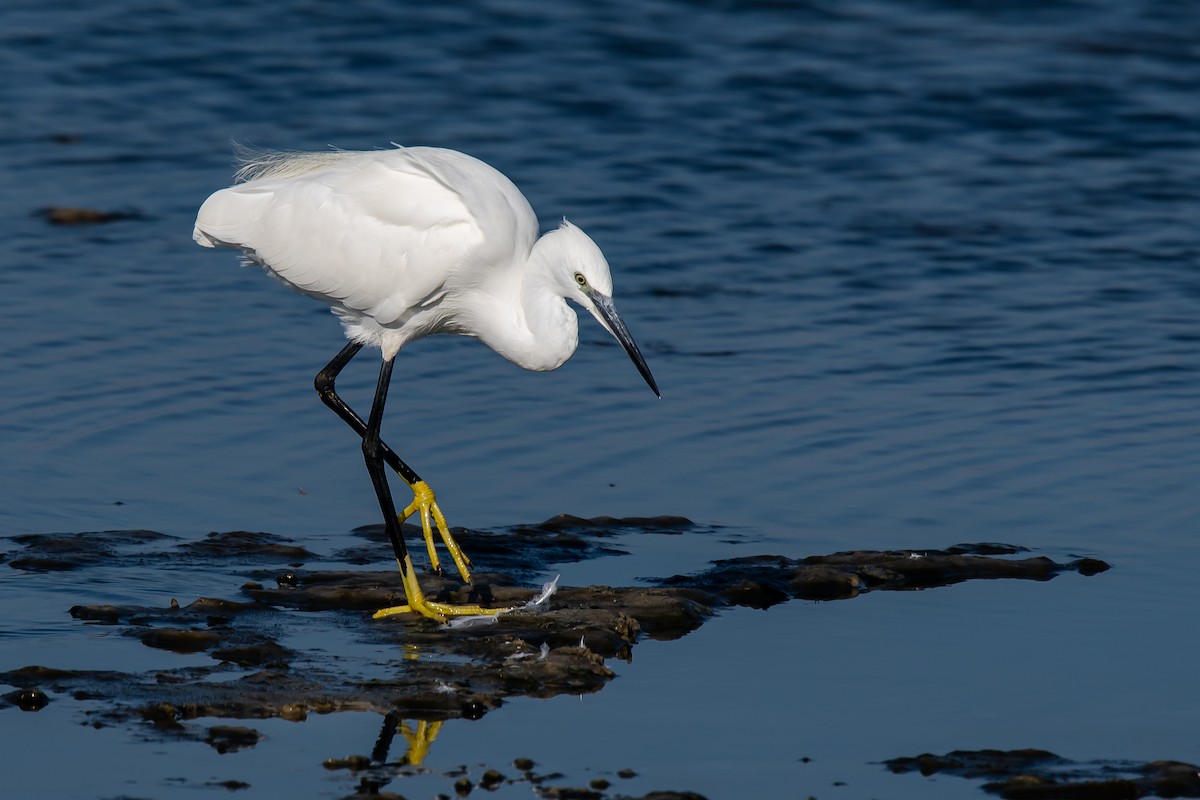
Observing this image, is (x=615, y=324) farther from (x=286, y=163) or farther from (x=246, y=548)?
(x=286, y=163)

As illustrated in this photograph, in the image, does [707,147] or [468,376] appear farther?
[707,147]

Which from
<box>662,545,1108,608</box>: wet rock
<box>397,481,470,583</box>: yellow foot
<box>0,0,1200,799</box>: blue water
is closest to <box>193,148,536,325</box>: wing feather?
<box>397,481,470,583</box>: yellow foot

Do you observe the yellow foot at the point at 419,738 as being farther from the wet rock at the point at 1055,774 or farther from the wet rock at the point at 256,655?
the wet rock at the point at 1055,774

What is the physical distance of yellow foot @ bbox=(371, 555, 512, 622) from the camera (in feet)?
22.8

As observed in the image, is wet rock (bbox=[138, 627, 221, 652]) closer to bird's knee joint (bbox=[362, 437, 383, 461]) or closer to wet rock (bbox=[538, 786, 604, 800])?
bird's knee joint (bbox=[362, 437, 383, 461])

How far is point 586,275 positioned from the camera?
7301mm

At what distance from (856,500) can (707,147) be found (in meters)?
7.34

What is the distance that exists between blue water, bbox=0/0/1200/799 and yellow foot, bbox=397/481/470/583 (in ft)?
1.45

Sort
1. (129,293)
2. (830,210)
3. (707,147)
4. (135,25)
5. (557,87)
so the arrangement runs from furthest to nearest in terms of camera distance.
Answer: (135,25) → (557,87) → (707,147) → (830,210) → (129,293)

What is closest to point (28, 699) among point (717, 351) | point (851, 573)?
point (851, 573)

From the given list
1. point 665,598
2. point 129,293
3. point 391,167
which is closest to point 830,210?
point 129,293

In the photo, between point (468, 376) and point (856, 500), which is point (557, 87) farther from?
point (856, 500)

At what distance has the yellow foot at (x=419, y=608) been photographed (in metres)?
6.95

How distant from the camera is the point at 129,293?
36.4ft
